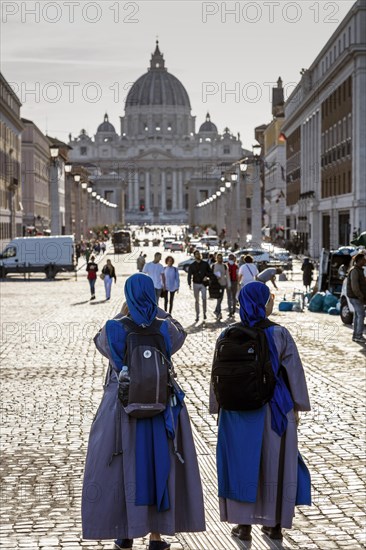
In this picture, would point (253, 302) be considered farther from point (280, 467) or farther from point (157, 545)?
point (157, 545)

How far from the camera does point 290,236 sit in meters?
91.2

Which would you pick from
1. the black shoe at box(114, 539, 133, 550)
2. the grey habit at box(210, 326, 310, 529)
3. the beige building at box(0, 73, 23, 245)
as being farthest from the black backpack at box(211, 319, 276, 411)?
the beige building at box(0, 73, 23, 245)

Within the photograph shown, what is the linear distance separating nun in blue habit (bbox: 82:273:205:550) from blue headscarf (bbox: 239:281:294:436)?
1.90 feet

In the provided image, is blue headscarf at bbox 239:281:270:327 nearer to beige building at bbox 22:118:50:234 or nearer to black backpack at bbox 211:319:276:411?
black backpack at bbox 211:319:276:411

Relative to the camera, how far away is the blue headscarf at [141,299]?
6.22m

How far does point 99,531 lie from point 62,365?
32.5 ft

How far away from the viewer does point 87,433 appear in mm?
10656

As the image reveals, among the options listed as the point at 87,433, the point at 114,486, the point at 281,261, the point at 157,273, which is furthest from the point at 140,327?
the point at 281,261

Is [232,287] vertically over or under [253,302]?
under

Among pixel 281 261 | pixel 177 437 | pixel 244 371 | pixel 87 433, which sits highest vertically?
pixel 244 371

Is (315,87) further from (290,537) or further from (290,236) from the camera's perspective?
(290,537)

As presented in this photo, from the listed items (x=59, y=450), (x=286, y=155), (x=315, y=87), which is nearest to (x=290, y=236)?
(x=286, y=155)

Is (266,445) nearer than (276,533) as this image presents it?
Yes

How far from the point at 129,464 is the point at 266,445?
916 millimetres
